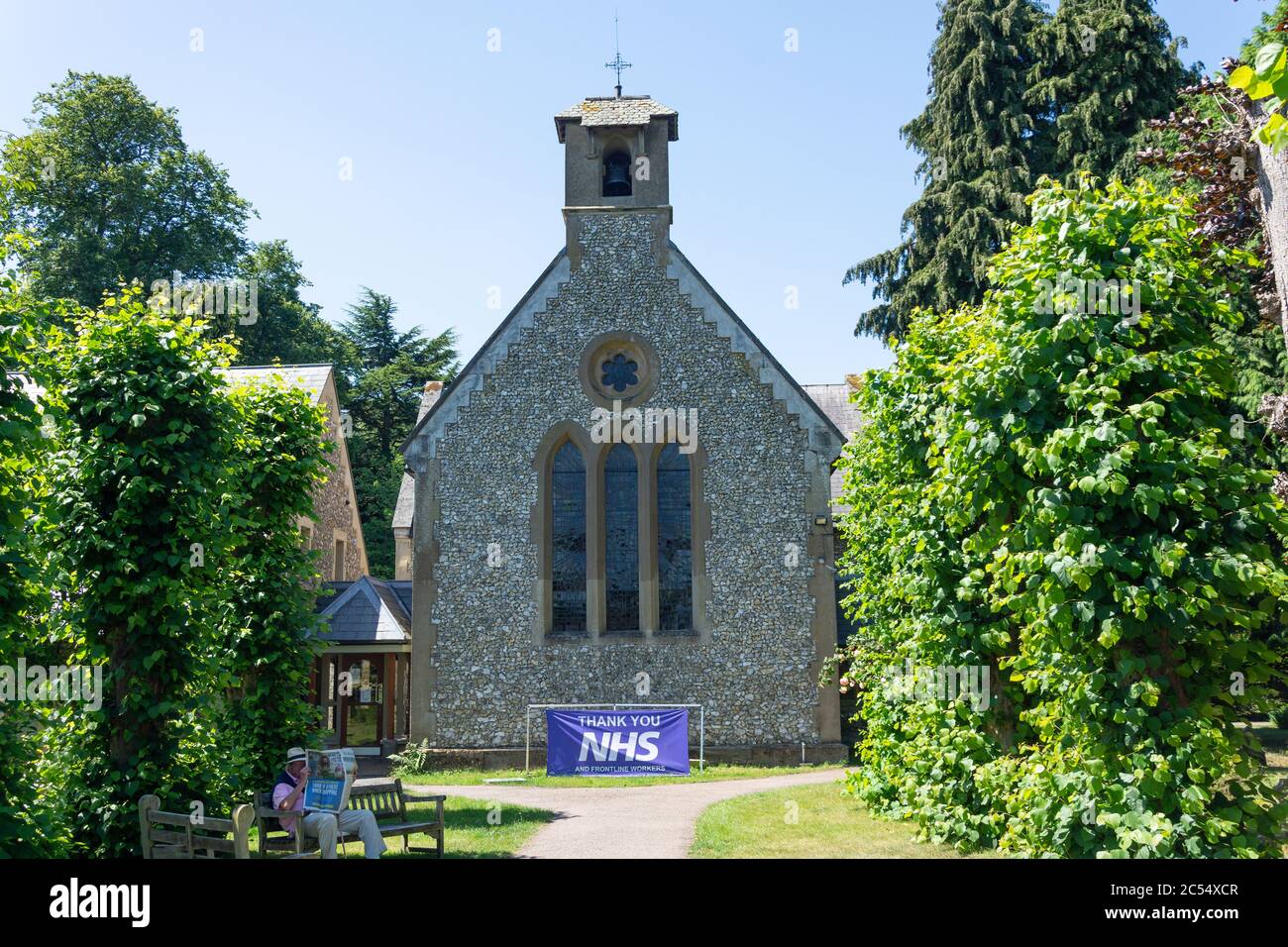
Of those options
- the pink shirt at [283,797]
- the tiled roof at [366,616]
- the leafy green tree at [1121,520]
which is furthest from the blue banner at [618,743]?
the leafy green tree at [1121,520]

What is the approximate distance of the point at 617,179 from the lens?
22.8m

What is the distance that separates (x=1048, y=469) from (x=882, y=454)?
5055 millimetres

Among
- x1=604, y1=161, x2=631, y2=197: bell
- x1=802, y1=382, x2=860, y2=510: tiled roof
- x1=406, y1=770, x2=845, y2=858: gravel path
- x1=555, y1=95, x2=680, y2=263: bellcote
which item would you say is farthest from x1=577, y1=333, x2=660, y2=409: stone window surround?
x1=802, y1=382, x2=860, y2=510: tiled roof

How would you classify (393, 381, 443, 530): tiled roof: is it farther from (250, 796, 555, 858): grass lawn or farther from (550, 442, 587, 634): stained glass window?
(250, 796, 555, 858): grass lawn

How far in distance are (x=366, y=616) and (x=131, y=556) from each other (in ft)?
44.8

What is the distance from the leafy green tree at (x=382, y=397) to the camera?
44.6 meters

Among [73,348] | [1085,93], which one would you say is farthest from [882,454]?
[1085,93]

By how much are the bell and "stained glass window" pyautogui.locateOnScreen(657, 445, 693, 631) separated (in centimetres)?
609

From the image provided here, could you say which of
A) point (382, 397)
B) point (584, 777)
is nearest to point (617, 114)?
point (584, 777)

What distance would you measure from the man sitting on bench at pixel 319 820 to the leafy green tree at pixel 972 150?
21251 millimetres

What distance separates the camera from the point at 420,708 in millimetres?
20172

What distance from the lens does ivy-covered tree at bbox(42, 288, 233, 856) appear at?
9250 mm

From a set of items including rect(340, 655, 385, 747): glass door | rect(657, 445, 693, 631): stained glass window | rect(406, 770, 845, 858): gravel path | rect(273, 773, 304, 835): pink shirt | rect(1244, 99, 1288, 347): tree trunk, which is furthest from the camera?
rect(340, 655, 385, 747): glass door

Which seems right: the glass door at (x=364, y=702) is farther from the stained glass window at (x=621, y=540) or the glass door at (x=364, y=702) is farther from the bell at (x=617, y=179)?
the bell at (x=617, y=179)
